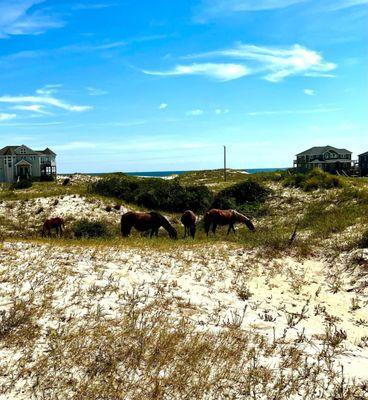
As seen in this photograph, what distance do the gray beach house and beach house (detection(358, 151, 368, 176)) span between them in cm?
6320

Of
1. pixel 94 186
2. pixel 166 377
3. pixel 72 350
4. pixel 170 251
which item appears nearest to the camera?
pixel 166 377

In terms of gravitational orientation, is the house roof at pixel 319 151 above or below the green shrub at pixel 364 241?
Answer: above

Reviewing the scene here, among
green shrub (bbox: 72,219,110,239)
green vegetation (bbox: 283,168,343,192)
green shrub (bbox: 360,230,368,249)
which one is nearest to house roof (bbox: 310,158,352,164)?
green vegetation (bbox: 283,168,343,192)

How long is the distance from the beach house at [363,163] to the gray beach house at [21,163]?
207 feet

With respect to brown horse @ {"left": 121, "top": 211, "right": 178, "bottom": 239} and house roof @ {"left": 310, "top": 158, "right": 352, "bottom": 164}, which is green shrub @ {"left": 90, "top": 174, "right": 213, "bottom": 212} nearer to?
brown horse @ {"left": 121, "top": 211, "right": 178, "bottom": 239}

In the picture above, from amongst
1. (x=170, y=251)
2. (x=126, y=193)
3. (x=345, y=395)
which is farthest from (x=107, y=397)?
(x=126, y=193)

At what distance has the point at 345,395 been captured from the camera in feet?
17.8

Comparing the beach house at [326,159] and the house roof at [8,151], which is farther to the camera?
the beach house at [326,159]

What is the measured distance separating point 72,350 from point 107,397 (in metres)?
1.23

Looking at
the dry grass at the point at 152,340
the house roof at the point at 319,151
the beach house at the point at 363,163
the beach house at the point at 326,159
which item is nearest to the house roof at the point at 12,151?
the beach house at the point at 326,159

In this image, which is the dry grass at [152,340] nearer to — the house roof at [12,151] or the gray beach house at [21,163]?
the gray beach house at [21,163]

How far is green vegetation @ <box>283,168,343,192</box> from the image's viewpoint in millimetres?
36500

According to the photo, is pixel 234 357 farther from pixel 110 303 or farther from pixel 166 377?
pixel 110 303

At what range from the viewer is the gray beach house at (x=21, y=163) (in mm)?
73562
